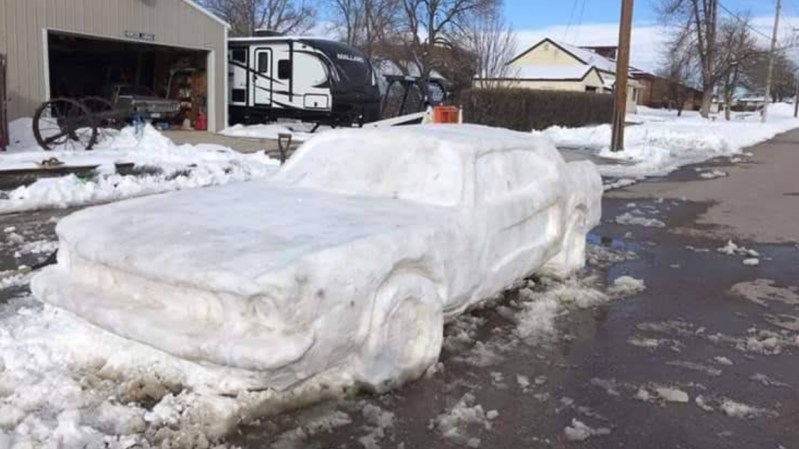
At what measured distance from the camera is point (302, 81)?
24.2 metres

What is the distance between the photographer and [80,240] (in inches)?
168

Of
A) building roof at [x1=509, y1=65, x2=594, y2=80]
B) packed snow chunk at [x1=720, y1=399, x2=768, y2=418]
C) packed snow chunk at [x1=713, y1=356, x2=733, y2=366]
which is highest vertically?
building roof at [x1=509, y1=65, x2=594, y2=80]

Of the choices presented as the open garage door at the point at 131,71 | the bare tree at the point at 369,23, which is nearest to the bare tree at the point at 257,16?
the bare tree at the point at 369,23

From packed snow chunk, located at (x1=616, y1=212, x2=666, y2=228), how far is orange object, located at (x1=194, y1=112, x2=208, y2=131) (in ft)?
54.0

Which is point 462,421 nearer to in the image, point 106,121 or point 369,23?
point 106,121

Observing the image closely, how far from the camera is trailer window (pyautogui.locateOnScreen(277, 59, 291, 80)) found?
2431 centimetres

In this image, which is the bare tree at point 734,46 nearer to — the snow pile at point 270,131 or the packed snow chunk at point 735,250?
the snow pile at point 270,131

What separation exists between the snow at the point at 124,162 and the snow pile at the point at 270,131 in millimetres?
5239

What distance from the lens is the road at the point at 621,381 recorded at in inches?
→ 152

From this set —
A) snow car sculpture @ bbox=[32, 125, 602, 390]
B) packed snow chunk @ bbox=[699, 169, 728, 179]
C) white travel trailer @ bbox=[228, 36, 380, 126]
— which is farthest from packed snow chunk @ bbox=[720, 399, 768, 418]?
white travel trailer @ bbox=[228, 36, 380, 126]

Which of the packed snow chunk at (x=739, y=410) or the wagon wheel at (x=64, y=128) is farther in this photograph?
the wagon wheel at (x=64, y=128)

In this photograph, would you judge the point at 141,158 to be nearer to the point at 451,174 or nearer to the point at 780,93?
the point at 451,174

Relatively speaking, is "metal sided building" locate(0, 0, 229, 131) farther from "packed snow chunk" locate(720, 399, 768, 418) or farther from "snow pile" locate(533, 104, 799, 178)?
"packed snow chunk" locate(720, 399, 768, 418)

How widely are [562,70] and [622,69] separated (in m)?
42.9
